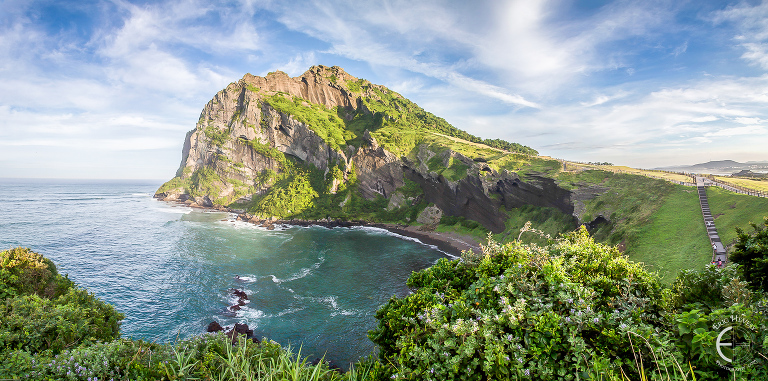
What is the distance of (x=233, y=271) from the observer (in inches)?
1902

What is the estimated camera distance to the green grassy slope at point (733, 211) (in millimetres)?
26538

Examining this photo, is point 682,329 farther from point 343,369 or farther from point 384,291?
point 384,291

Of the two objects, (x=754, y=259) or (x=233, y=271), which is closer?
(x=754, y=259)

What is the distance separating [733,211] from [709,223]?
8.63 feet

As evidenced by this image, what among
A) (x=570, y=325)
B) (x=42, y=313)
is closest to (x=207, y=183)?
(x=42, y=313)

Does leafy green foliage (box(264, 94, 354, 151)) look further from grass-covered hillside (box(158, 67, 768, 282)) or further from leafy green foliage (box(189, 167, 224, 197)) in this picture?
leafy green foliage (box(189, 167, 224, 197))

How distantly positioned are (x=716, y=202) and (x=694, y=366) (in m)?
43.2

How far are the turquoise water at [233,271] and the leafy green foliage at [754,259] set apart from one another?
25309 millimetres

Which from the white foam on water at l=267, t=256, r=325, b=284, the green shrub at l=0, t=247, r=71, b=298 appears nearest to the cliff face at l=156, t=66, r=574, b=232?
the white foam on water at l=267, t=256, r=325, b=284

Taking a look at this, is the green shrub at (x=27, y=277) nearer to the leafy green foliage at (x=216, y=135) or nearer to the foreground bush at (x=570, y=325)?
the foreground bush at (x=570, y=325)

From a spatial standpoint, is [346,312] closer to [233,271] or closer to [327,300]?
[327,300]

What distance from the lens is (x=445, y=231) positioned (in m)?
80.0

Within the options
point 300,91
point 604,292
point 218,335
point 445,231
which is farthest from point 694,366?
point 300,91

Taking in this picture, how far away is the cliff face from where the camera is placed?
267 feet
